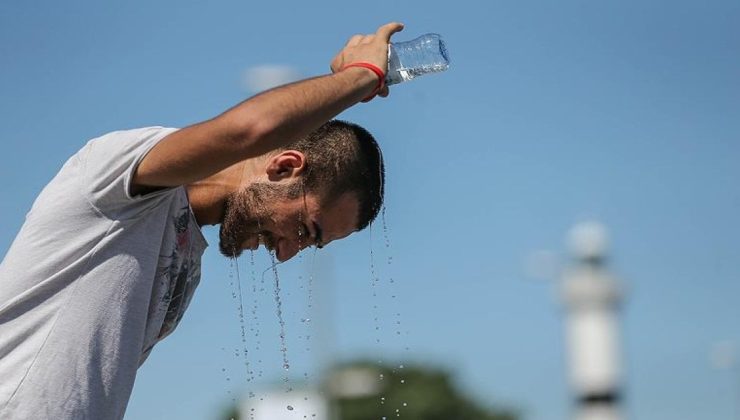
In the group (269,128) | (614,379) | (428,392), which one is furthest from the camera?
(428,392)

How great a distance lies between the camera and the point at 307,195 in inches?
182

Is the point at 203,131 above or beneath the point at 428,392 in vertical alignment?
beneath

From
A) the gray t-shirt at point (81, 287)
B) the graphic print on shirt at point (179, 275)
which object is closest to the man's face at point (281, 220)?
the graphic print on shirt at point (179, 275)

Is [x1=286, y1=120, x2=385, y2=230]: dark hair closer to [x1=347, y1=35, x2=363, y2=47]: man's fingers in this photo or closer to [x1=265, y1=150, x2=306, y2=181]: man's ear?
[x1=265, y1=150, x2=306, y2=181]: man's ear

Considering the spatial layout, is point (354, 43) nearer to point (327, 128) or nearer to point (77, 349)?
point (327, 128)

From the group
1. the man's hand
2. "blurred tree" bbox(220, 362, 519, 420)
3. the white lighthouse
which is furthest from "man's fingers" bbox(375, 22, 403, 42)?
"blurred tree" bbox(220, 362, 519, 420)

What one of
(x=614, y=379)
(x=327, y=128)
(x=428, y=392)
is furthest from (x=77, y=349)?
(x=428, y=392)

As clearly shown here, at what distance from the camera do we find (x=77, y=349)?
4043mm

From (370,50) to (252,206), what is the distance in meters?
0.70

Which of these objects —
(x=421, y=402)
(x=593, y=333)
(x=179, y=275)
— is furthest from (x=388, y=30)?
(x=421, y=402)

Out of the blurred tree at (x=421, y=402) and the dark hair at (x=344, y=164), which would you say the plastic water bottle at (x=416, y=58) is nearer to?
the dark hair at (x=344, y=164)

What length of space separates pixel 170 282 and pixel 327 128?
822 mm

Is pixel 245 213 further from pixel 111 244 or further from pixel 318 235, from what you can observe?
pixel 111 244

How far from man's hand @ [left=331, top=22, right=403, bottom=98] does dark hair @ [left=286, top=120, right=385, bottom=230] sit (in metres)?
0.35
